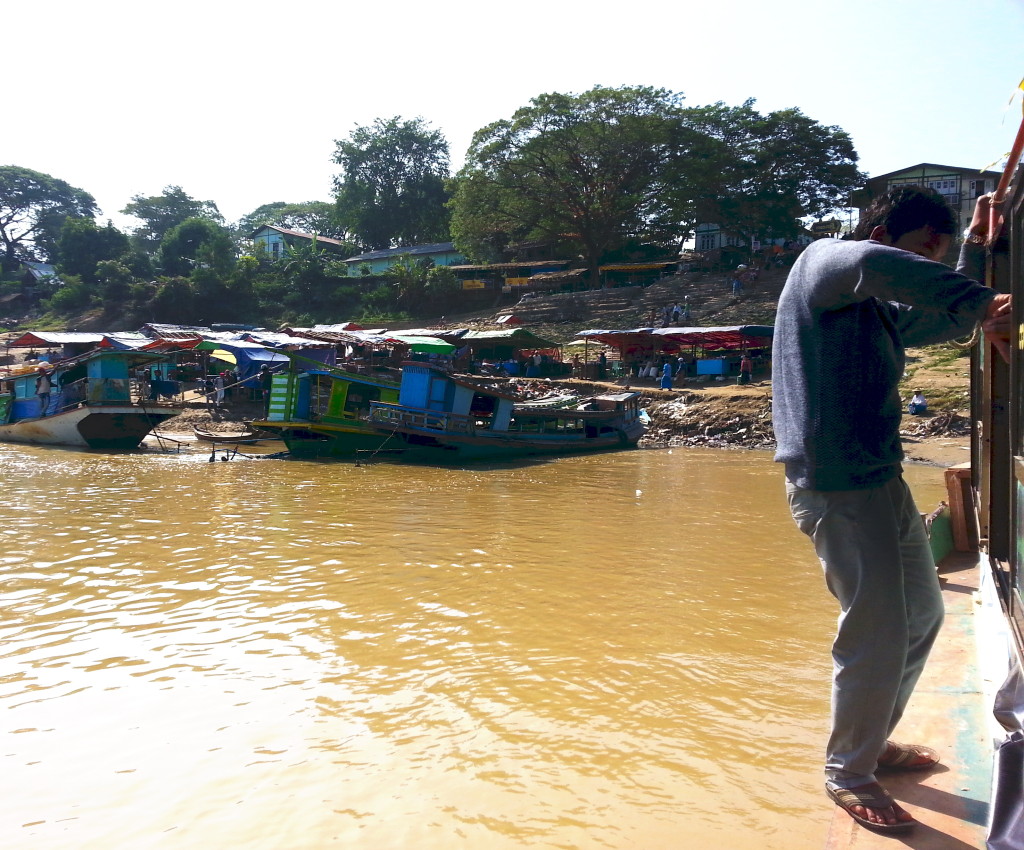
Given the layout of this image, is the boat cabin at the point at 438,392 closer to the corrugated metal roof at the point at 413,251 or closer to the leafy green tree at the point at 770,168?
the leafy green tree at the point at 770,168

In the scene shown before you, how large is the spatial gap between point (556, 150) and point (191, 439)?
896 inches

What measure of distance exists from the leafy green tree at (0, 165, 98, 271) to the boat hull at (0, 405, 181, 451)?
41.4 meters

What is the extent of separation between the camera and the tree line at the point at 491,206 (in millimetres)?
36812

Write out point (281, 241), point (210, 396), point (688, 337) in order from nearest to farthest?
point (210, 396) → point (688, 337) → point (281, 241)

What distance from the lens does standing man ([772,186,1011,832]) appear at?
91.1 inches

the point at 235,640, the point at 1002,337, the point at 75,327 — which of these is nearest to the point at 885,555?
the point at 1002,337

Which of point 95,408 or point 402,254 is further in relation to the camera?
point 402,254

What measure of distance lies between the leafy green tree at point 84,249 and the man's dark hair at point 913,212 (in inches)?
2107

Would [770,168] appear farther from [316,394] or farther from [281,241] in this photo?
[281,241]

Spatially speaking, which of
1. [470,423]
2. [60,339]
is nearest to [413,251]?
[60,339]

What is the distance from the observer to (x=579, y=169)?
37531mm

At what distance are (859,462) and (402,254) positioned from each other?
47.4 m

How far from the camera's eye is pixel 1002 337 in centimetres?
216

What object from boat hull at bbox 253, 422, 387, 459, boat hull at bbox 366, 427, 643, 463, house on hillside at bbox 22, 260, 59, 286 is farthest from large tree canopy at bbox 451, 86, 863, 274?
house on hillside at bbox 22, 260, 59, 286
